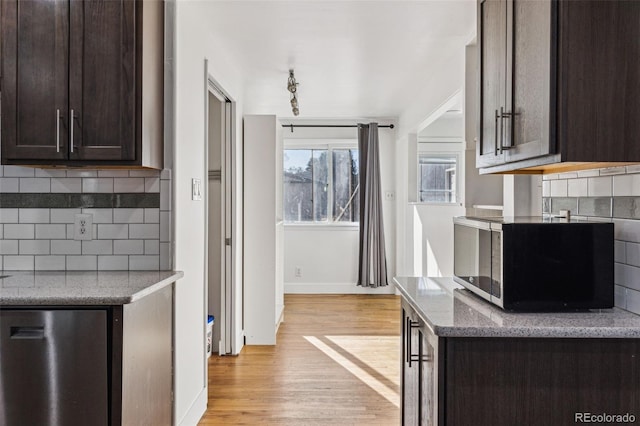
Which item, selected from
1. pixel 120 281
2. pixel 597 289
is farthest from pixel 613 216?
pixel 120 281

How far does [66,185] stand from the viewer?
92.0 inches

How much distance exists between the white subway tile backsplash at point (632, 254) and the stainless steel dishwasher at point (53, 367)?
180 centimetres

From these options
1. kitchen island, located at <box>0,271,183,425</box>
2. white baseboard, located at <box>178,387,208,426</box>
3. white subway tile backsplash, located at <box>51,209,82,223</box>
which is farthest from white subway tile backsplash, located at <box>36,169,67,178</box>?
white baseboard, located at <box>178,387,208,426</box>

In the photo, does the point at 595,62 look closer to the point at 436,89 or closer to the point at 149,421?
the point at 149,421

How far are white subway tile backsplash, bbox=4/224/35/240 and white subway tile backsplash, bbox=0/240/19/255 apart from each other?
22mm

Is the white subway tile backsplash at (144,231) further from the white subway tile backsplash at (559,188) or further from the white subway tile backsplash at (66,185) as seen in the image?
the white subway tile backsplash at (559,188)

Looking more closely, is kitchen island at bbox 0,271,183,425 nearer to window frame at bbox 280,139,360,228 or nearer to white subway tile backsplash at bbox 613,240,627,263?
white subway tile backsplash at bbox 613,240,627,263

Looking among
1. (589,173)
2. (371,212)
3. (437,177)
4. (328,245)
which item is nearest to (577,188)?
(589,173)

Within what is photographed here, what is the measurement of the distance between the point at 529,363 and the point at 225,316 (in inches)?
114

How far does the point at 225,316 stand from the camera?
3.91m

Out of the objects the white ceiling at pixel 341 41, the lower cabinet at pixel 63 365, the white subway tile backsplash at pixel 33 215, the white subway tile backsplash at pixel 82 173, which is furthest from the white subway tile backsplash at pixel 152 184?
the white ceiling at pixel 341 41

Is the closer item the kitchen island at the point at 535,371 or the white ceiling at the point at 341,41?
the kitchen island at the point at 535,371

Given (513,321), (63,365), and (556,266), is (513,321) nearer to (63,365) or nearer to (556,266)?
(556,266)

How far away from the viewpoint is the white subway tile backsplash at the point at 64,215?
91.9 inches
